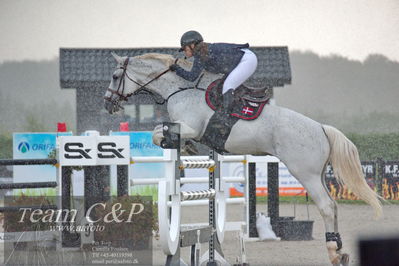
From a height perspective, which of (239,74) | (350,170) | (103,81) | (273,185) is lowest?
(273,185)

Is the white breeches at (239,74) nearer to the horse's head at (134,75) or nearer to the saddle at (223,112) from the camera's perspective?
the saddle at (223,112)

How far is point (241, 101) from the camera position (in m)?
3.75

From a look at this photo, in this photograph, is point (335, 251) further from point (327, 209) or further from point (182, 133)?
point (182, 133)

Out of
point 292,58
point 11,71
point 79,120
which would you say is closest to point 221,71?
point 79,120

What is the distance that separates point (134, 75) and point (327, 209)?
1.41 metres

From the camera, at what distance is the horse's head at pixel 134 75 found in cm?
401

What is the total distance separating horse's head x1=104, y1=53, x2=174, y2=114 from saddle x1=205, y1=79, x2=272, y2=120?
1.19ft

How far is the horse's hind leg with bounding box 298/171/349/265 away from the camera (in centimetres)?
371

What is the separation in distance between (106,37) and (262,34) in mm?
5429

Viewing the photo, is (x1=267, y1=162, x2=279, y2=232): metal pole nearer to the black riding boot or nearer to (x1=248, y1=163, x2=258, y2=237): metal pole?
(x1=248, y1=163, x2=258, y2=237): metal pole

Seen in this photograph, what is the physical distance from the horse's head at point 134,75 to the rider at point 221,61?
0.25 metres

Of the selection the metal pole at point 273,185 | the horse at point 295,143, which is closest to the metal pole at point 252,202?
the metal pole at point 273,185

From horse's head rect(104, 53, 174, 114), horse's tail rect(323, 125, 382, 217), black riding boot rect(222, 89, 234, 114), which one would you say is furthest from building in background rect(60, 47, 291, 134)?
black riding boot rect(222, 89, 234, 114)

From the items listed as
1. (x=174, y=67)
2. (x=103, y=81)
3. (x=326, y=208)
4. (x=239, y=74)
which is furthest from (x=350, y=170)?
(x=103, y=81)
